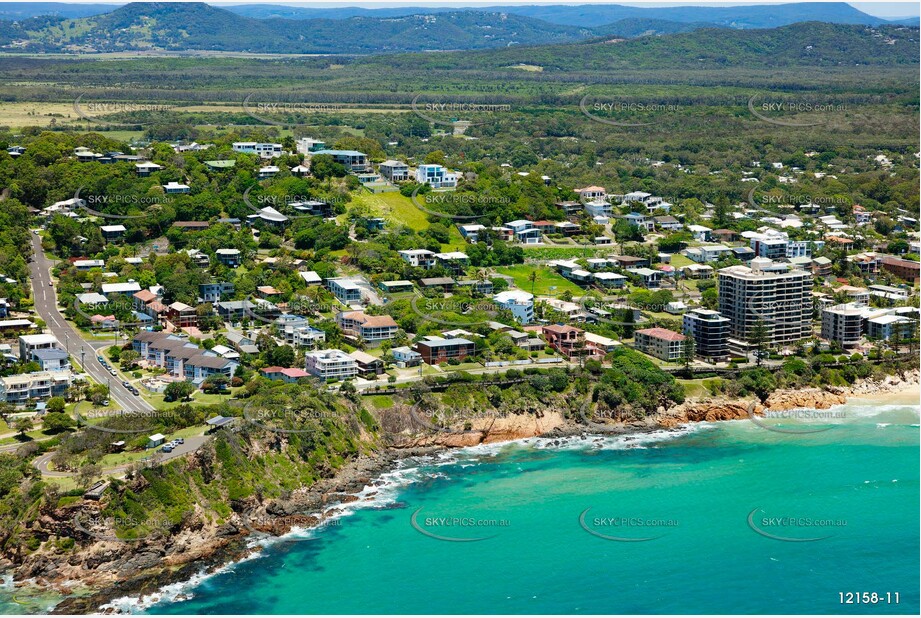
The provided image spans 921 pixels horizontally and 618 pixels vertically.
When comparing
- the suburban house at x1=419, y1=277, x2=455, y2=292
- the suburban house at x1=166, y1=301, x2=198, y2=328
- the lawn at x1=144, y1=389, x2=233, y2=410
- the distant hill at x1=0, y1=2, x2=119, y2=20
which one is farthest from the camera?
the distant hill at x1=0, y1=2, x2=119, y2=20

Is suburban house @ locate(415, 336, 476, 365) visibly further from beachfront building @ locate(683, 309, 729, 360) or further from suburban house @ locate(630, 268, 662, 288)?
suburban house @ locate(630, 268, 662, 288)

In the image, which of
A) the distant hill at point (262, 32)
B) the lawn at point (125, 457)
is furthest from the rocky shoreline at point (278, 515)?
the distant hill at point (262, 32)

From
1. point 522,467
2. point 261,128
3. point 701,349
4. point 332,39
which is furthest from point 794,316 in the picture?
point 332,39

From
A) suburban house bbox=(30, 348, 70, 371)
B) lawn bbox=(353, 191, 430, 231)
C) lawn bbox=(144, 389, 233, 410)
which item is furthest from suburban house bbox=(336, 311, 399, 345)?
→ lawn bbox=(353, 191, 430, 231)

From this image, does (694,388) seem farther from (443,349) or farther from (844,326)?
(443,349)

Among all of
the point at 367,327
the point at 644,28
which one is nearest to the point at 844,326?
the point at 367,327

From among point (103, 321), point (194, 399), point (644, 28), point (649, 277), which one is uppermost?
point (644, 28)

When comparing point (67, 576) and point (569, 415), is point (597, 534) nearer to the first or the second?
point (569, 415)
